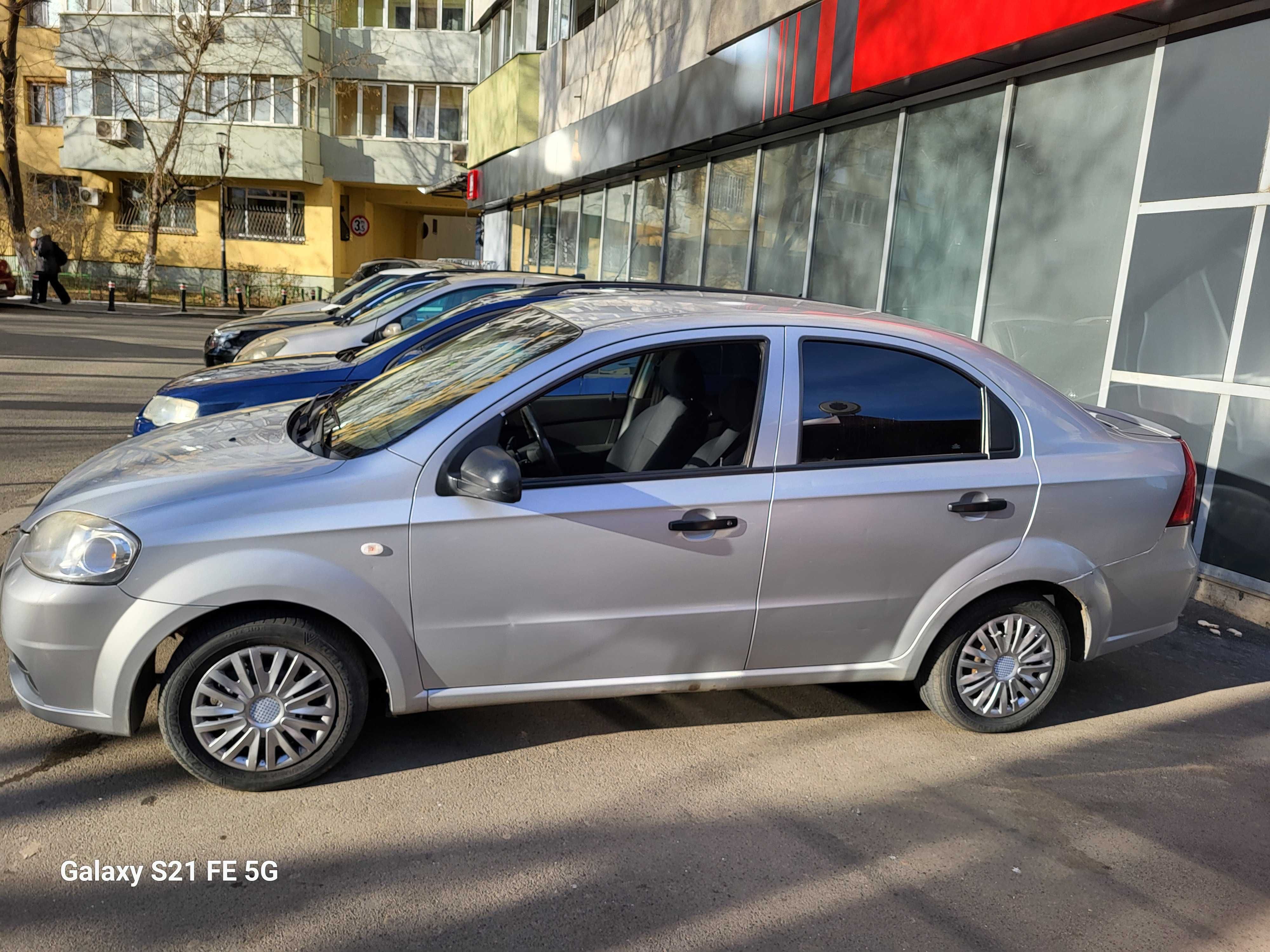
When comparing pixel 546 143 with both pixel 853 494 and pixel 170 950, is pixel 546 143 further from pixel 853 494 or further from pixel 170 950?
pixel 170 950

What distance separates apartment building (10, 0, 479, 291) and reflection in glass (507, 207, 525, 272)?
7262 mm

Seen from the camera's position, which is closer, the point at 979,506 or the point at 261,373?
the point at 979,506

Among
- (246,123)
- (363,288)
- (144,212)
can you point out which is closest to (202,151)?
(246,123)

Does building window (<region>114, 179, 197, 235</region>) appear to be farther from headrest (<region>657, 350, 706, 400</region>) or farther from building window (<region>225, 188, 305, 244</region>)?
headrest (<region>657, 350, 706, 400</region>)

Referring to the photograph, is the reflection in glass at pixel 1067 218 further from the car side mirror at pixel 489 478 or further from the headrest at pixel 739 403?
the car side mirror at pixel 489 478

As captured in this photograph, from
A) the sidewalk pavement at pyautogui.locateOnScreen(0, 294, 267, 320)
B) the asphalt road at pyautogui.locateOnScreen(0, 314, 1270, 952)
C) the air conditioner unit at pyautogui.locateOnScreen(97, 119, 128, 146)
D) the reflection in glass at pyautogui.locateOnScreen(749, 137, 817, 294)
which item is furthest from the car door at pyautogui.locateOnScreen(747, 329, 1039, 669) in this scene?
the air conditioner unit at pyautogui.locateOnScreen(97, 119, 128, 146)

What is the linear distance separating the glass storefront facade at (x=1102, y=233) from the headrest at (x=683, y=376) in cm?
413

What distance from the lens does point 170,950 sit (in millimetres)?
2719

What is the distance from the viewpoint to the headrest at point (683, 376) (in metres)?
3.93

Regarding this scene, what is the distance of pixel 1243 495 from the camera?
628 centimetres

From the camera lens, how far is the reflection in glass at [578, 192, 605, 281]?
1814 cm

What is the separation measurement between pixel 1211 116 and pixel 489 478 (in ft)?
18.7

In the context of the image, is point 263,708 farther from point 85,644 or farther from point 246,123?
point 246,123

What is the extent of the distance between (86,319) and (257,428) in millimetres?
21846
